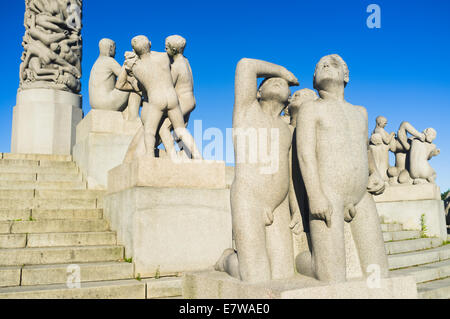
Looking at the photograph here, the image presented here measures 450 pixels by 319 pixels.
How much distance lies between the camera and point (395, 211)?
10.3 m

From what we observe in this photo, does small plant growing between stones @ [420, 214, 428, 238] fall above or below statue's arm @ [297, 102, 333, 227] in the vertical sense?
below

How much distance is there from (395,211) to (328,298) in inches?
313

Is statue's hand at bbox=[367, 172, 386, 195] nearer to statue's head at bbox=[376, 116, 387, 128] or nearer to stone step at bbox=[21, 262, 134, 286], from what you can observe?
stone step at bbox=[21, 262, 134, 286]

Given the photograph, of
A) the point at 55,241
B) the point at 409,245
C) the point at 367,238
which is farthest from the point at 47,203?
the point at 409,245

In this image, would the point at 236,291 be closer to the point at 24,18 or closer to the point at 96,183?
the point at 96,183

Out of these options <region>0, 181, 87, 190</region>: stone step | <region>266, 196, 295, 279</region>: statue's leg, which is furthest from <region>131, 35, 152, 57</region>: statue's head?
<region>266, 196, 295, 279</region>: statue's leg

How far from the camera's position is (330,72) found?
144 inches

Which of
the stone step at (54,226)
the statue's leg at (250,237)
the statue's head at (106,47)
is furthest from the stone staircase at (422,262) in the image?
the statue's head at (106,47)

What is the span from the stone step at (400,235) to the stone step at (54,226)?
18.5ft

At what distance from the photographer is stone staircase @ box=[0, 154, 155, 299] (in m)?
5.00

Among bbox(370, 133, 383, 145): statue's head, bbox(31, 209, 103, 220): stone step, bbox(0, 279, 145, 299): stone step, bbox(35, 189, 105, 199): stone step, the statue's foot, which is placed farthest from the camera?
bbox(370, 133, 383, 145): statue's head

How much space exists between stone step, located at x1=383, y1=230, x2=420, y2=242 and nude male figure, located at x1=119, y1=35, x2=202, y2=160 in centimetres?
512
